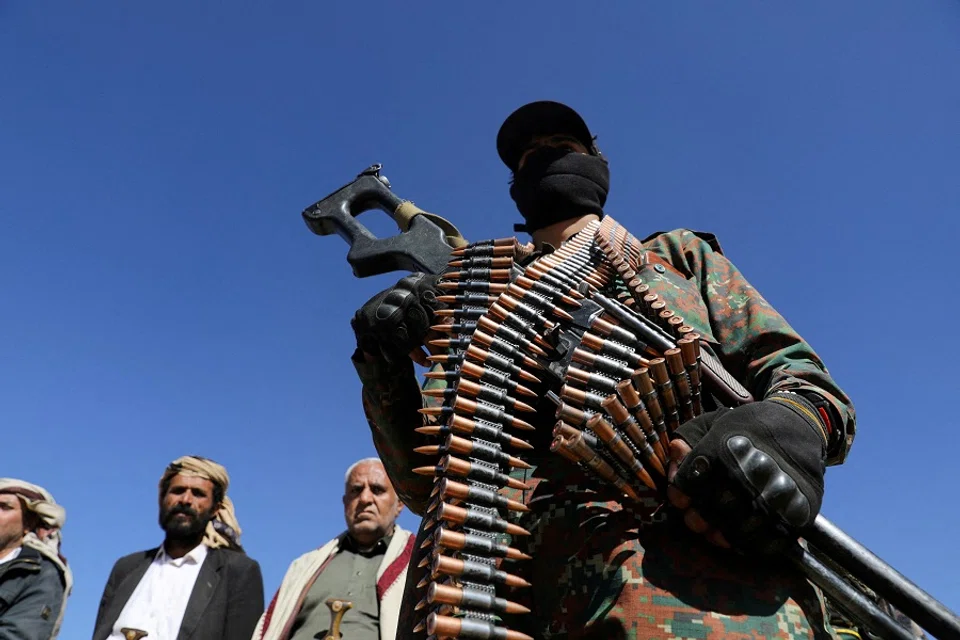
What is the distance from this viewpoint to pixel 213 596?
634cm

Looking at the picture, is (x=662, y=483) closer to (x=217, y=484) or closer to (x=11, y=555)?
(x=217, y=484)

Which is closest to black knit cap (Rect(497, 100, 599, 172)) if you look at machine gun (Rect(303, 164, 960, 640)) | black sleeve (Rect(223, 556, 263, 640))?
machine gun (Rect(303, 164, 960, 640))

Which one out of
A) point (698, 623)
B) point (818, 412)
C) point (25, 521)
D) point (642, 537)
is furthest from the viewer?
point (25, 521)

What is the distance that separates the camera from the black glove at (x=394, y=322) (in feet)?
10.6

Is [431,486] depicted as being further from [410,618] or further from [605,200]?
[605,200]

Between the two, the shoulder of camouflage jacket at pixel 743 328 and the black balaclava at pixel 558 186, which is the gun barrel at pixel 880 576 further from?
the black balaclava at pixel 558 186

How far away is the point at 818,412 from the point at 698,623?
89cm

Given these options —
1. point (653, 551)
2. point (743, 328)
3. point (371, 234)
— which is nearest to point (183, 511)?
point (371, 234)

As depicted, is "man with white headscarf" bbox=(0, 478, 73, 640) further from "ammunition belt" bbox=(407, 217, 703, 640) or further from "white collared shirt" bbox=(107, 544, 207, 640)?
"ammunition belt" bbox=(407, 217, 703, 640)

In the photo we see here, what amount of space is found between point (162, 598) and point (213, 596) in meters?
0.38

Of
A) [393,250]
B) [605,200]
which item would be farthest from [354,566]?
[605,200]

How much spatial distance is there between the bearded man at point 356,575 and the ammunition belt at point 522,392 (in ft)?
10.3

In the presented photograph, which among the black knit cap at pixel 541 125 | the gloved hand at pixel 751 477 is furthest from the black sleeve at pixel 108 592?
the gloved hand at pixel 751 477

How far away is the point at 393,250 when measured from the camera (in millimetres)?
4590
